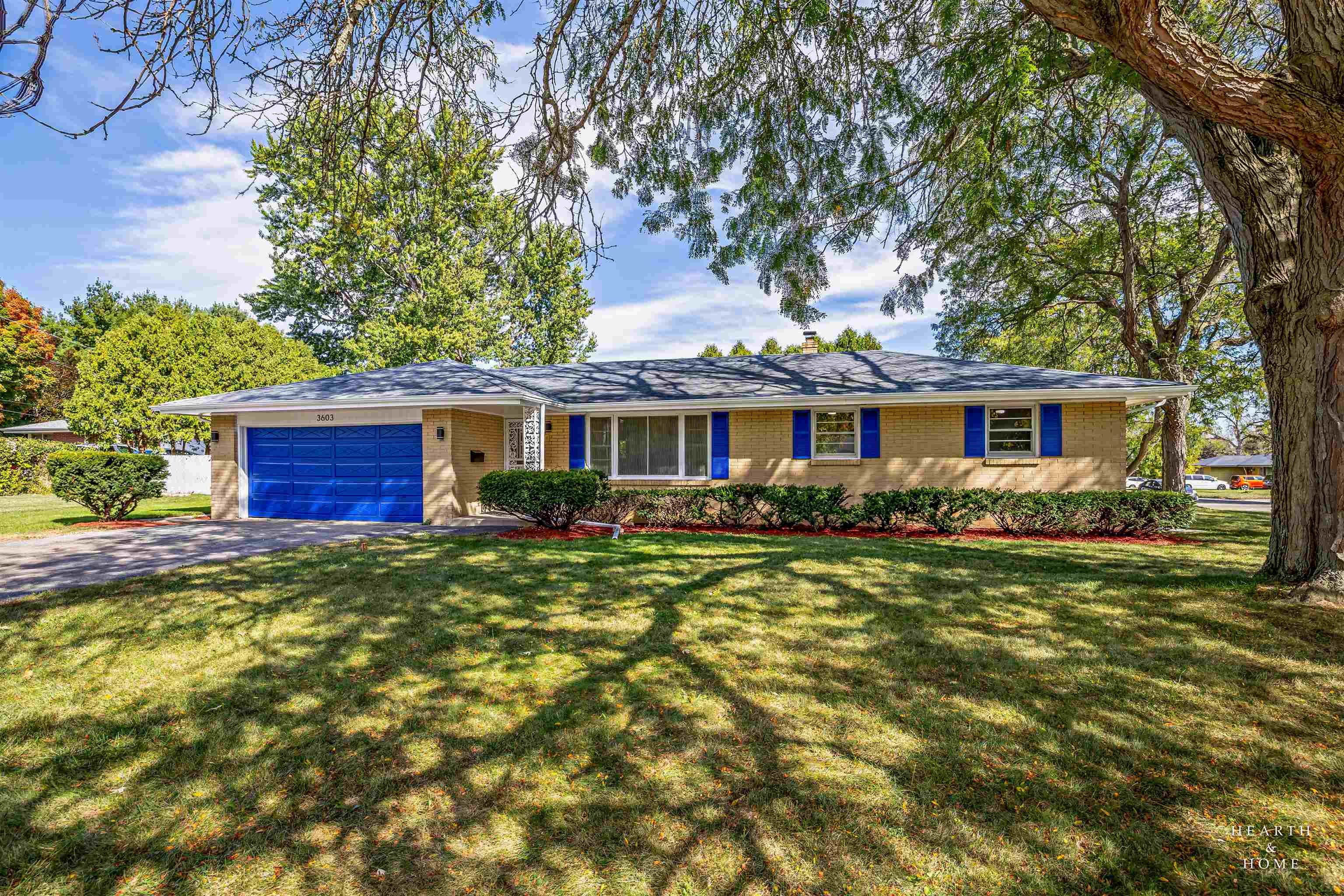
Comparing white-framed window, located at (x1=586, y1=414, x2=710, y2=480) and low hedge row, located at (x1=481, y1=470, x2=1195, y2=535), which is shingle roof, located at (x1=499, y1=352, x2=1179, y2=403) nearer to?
white-framed window, located at (x1=586, y1=414, x2=710, y2=480)

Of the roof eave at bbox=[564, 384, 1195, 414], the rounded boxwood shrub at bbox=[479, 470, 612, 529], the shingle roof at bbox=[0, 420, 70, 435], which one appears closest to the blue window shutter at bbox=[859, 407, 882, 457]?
the roof eave at bbox=[564, 384, 1195, 414]

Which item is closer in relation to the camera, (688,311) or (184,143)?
(184,143)

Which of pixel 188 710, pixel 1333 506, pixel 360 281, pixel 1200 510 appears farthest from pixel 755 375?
pixel 360 281

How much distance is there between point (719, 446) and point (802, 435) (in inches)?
77.3

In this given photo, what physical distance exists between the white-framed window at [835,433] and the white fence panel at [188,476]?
2487 centimetres

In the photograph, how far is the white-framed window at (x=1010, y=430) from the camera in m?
12.7

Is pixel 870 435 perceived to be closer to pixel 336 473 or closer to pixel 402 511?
pixel 402 511

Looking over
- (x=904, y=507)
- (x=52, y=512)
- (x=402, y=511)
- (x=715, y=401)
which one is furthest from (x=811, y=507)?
(x=52, y=512)

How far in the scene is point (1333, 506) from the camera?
223 inches

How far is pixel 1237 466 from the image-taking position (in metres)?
52.4

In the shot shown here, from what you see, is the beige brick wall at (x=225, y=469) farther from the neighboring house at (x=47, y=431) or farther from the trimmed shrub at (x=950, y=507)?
the neighboring house at (x=47, y=431)

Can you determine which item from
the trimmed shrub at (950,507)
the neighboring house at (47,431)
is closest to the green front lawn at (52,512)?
the neighboring house at (47,431)

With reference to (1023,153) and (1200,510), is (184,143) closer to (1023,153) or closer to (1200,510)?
(1023,153)

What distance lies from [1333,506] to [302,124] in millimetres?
10281
